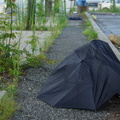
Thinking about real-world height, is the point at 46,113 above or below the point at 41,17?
below

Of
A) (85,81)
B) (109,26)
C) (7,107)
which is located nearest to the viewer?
(7,107)

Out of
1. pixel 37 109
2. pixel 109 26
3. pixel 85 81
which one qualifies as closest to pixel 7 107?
pixel 37 109

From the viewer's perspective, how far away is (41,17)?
12609mm

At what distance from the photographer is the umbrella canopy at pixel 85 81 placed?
4.20 meters

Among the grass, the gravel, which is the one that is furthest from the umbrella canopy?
the grass

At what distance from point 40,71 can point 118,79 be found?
1.84 m

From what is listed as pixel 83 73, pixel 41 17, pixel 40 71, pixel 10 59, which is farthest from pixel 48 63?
pixel 41 17

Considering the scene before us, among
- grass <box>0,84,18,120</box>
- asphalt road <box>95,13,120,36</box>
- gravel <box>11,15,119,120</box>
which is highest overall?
asphalt road <box>95,13,120,36</box>

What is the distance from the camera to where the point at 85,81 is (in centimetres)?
434

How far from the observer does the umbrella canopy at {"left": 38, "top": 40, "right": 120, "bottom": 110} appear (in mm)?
4203

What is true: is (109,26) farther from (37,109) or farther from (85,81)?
(37,109)

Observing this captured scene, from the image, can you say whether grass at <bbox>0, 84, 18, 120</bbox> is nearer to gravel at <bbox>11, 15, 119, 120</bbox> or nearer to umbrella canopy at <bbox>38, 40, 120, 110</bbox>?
gravel at <bbox>11, 15, 119, 120</bbox>

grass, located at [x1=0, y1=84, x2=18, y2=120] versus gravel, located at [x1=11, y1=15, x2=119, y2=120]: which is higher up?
grass, located at [x1=0, y1=84, x2=18, y2=120]

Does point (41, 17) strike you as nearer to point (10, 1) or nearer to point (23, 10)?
point (23, 10)
